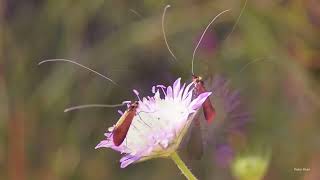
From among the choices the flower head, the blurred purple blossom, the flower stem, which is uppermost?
the flower head

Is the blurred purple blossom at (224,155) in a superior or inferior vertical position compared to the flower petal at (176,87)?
inferior

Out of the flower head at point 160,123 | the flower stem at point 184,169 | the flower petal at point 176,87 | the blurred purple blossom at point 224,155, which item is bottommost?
the blurred purple blossom at point 224,155

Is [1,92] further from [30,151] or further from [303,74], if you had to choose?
[303,74]

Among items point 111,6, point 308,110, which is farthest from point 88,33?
point 308,110

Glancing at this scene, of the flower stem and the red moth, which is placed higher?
the red moth
